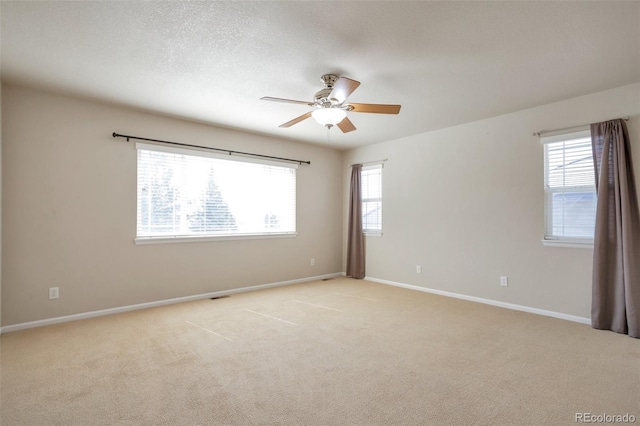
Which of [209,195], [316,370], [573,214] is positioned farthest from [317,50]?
[573,214]

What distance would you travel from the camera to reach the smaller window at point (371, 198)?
580cm

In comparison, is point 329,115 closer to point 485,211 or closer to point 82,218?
point 485,211

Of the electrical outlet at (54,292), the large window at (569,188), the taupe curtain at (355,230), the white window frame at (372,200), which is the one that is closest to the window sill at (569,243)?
the large window at (569,188)

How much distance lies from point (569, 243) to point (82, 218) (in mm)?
5561

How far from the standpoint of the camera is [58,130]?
3.55 metres

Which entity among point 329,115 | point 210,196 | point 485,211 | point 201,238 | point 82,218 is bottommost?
point 201,238

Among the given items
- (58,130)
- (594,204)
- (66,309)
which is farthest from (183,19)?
(594,204)

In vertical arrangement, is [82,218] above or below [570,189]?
below

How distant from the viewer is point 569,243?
367 cm

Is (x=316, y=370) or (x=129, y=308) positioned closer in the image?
(x=316, y=370)

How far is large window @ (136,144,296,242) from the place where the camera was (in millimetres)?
4176

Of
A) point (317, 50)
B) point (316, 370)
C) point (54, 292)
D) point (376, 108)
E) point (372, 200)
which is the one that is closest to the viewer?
point (316, 370)

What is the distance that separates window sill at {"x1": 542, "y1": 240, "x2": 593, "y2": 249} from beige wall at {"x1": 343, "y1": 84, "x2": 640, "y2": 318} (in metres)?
0.06

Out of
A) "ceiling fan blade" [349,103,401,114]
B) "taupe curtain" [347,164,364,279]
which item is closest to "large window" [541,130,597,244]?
"ceiling fan blade" [349,103,401,114]
